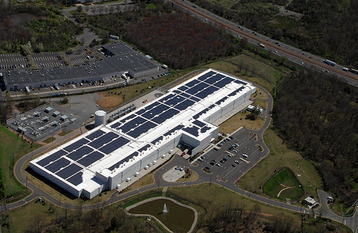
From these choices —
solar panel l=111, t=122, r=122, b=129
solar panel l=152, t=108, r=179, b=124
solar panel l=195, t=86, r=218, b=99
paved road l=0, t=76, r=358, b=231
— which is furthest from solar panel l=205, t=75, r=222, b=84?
paved road l=0, t=76, r=358, b=231

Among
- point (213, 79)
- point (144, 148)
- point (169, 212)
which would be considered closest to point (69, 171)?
point (144, 148)

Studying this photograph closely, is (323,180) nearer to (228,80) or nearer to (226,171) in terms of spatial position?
(226,171)

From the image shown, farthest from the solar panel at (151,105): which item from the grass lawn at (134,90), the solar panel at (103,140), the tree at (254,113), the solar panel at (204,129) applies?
the tree at (254,113)

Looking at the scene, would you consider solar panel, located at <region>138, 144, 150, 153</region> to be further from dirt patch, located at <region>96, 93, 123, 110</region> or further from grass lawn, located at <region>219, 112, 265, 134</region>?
grass lawn, located at <region>219, 112, 265, 134</region>

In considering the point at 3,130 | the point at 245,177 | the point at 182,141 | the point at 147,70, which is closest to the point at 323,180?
the point at 245,177

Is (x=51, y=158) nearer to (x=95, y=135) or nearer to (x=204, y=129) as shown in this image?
(x=95, y=135)

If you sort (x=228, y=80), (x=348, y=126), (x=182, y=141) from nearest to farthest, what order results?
(x=182, y=141)
(x=348, y=126)
(x=228, y=80)
